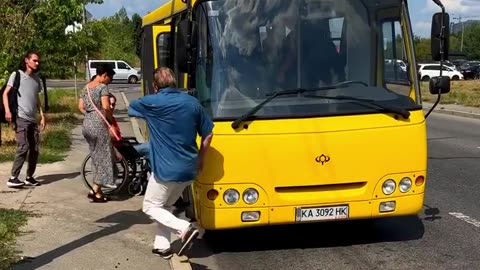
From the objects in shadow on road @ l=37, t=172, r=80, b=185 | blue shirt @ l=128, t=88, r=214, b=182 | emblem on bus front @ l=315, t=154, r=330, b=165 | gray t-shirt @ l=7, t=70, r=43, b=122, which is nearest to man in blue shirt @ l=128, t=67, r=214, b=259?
blue shirt @ l=128, t=88, r=214, b=182

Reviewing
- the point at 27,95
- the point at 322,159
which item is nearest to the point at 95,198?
the point at 27,95

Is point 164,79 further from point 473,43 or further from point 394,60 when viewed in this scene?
point 473,43

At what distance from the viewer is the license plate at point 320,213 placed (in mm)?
6141

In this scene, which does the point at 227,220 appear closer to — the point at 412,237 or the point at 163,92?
the point at 163,92

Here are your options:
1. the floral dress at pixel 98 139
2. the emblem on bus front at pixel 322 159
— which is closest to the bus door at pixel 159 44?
the floral dress at pixel 98 139

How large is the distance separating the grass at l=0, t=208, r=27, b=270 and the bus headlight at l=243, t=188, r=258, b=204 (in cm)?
203

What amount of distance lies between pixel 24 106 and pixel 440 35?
544 centimetres

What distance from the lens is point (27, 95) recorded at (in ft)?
29.5

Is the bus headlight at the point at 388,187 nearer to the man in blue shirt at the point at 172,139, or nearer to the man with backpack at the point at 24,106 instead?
the man in blue shirt at the point at 172,139

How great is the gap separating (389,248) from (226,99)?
2180 mm

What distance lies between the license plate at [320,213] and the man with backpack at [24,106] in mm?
4573

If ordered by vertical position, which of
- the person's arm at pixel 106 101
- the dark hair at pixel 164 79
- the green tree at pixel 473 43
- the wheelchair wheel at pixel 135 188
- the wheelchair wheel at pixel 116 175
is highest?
the dark hair at pixel 164 79

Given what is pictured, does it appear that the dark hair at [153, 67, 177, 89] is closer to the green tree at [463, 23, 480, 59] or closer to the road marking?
the road marking

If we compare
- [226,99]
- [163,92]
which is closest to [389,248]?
[226,99]
